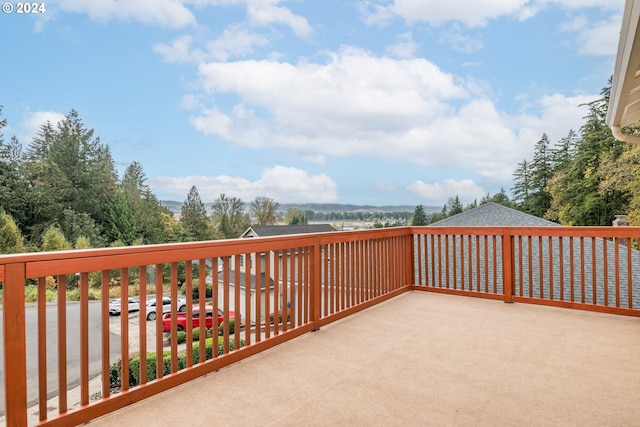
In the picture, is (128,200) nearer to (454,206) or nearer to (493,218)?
(493,218)

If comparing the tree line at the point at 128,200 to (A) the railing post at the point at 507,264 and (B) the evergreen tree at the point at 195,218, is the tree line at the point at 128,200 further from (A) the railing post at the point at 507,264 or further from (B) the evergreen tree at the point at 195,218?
(A) the railing post at the point at 507,264

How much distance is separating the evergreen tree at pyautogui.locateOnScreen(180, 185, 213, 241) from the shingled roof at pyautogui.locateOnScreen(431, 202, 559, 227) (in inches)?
358

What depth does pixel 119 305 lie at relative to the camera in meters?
Result: 1.89

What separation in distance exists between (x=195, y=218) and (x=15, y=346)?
48.2ft

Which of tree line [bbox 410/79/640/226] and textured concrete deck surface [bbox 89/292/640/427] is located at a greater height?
tree line [bbox 410/79/640/226]

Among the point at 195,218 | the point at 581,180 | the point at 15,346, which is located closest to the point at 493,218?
the point at 15,346

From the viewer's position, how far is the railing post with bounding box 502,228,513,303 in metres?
3.96

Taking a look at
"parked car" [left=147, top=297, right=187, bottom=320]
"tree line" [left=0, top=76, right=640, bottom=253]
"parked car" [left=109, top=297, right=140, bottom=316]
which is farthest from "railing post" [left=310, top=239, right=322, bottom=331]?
"tree line" [left=0, top=76, right=640, bottom=253]

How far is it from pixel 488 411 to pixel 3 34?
3222 cm

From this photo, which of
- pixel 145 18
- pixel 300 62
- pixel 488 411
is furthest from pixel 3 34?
pixel 488 411

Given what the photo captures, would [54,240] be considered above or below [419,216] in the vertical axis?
below

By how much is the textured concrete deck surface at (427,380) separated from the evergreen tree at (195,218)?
40.7 feet

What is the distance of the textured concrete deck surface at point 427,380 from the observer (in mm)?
1758

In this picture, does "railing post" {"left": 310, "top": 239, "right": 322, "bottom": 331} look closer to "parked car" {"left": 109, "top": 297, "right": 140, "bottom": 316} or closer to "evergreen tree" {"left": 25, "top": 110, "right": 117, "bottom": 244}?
"parked car" {"left": 109, "top": 297, "right": 140, "bottom": 316}
